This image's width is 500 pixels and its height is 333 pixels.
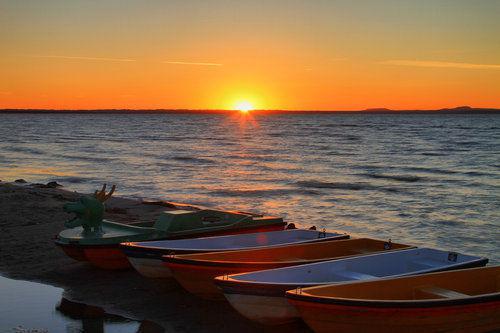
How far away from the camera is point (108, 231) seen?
12.3m

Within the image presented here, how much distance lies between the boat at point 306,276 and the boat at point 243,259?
0.54m

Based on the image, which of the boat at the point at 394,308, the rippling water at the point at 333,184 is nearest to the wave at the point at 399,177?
the rippling water at the point at 333,184

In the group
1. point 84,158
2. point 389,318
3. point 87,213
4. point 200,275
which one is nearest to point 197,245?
point 200,275

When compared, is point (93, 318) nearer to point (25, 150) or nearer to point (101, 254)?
point (101, 254)

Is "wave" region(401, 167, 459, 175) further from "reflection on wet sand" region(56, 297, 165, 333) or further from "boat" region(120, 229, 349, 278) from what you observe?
"reflection on wet sand" region(56, 297, 165, 333)

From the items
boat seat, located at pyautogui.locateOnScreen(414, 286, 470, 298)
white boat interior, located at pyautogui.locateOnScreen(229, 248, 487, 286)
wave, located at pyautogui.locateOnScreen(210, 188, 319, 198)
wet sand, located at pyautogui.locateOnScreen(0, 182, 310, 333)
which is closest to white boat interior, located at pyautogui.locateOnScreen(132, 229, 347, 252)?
wet sand, located at pyautogui.locateOnScreen(0, 182, 310, 333)

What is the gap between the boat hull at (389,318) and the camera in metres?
7.45

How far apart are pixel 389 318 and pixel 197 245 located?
15.1ft

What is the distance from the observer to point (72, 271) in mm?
12234

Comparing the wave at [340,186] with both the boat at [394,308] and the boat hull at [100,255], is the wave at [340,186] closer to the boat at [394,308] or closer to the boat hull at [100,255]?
the boat hull at [100,255]

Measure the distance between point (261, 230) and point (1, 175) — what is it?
25.7m

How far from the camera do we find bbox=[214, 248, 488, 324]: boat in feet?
26.9

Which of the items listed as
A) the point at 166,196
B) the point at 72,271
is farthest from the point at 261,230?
the point at 166,196

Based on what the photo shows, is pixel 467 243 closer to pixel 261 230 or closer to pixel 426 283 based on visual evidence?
pixel 261 230
